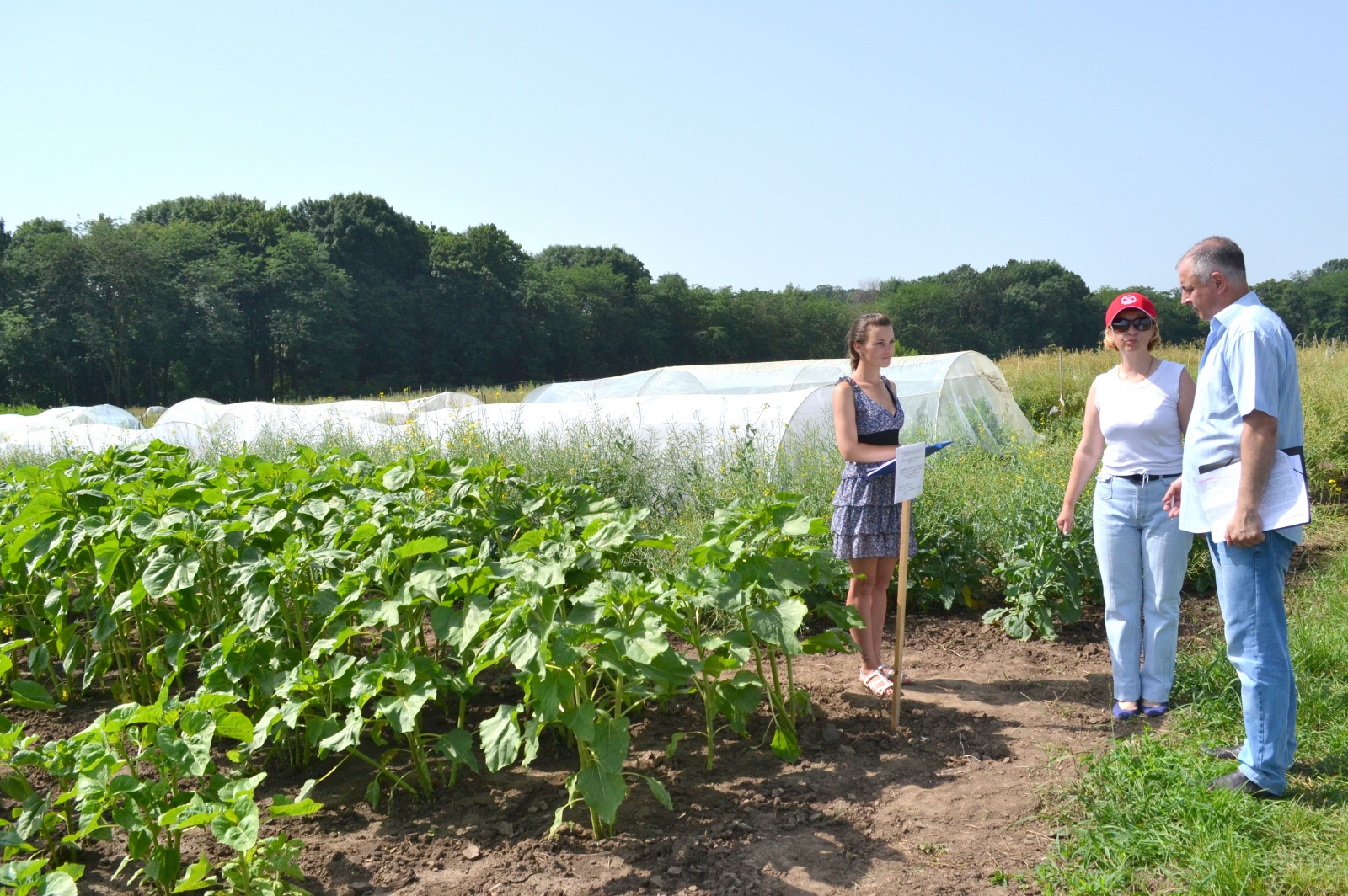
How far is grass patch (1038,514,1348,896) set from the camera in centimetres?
238

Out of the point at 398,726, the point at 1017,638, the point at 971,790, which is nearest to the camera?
the point at 398,726

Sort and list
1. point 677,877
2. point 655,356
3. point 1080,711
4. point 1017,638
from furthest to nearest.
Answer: point 655,356, point 1017,638, point 1080,711, point 677,877

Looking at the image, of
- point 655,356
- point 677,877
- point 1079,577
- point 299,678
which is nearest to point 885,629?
point 1079,577

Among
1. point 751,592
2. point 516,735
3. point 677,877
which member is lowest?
point 677,877

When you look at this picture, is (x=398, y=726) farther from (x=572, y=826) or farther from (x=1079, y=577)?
(x=1079, y=577)

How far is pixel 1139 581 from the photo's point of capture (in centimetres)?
348

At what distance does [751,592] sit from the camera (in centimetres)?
320

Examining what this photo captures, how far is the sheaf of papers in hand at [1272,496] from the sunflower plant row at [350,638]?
115 cm

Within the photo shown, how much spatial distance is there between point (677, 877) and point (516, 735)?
573 millimetres

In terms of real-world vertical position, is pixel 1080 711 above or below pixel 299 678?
below

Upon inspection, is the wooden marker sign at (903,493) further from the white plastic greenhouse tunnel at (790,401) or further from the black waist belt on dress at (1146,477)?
the white plastic greenhouse tunnel at (790,401)

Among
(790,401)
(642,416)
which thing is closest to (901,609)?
(790,401)

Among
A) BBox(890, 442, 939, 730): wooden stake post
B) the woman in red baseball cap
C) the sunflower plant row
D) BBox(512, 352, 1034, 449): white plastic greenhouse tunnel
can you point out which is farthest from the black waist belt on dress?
BBox(512, 352, 1034, 449): white plastic greenhouse tunnel

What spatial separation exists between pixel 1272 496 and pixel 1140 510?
0.77 metres
